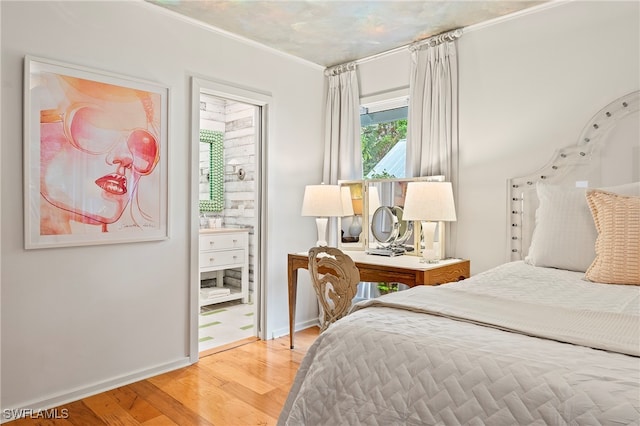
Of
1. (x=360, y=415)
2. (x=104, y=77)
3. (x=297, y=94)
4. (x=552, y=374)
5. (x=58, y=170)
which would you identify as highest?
(x=297, y=94)

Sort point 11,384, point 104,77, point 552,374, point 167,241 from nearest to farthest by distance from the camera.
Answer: point 552,374
point 11,384
point 104,77
point 167,241

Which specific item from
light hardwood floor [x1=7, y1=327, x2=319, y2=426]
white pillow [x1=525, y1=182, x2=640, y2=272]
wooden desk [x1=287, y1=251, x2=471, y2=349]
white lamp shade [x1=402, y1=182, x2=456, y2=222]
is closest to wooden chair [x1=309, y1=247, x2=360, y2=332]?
wooden desk [x1=287, y1=251, x2=471, y2=349]

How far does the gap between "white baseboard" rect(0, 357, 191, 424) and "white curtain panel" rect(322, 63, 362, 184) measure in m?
2.13

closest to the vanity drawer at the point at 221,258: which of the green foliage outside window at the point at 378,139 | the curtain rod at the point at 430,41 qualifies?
the green foliage outside window at the point at 378,139

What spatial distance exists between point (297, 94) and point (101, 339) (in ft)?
8.38

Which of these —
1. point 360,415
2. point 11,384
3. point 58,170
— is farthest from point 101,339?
point 360,415

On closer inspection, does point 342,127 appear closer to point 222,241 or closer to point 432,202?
point 432,202

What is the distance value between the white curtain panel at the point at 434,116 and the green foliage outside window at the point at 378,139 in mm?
314

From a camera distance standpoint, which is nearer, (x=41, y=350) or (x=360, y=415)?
(x=360, y=415)

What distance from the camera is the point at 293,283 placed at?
3594 mm

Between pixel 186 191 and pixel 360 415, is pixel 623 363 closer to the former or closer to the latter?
pixel 360 415

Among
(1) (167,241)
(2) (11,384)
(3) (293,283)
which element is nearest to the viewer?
(2) (11,384)

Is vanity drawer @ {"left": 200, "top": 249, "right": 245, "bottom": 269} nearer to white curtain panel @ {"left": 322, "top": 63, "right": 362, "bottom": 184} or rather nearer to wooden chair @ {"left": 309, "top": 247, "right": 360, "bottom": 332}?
white curtain panel @ {"left": 322, "top": 63, "right": 362, "bottom": 184}

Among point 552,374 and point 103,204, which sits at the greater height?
point 103,204
